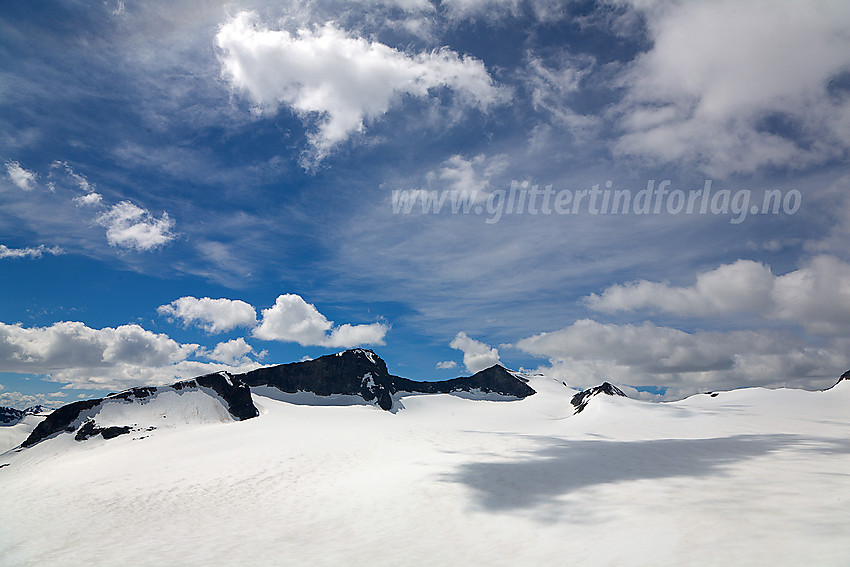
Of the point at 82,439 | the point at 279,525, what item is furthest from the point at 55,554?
Result: the point at 82,439

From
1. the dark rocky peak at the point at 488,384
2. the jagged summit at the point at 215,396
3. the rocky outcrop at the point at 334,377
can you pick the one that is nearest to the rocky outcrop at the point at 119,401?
the jagged summit at the point at 215,396

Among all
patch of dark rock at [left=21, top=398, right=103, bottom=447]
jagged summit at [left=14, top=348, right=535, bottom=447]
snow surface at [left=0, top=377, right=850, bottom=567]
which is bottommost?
patch of dark rock at [left=21, top=398, right=103, bottom=447]

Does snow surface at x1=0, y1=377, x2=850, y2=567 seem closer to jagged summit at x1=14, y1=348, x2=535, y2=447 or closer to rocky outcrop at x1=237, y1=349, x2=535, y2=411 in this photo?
jagged summit at x1=14, y1=348, x2=535, y2=447

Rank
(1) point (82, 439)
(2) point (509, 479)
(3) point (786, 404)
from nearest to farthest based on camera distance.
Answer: (2) point (509, 479) < (3) point (786, 404) < (1) point (82, 439)

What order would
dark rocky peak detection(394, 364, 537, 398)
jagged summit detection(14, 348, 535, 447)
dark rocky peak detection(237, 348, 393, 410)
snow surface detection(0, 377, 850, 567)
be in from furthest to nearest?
1. dark rocky peak detection(394, 364, 537, 398)
2. dark rocky peak detection(237, 348, 393, 410)
3. jagged summit detection(14, 348, 535, 447)
4. snow surface detection(0, 377, 850, 567)

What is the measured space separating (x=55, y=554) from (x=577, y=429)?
107 feet

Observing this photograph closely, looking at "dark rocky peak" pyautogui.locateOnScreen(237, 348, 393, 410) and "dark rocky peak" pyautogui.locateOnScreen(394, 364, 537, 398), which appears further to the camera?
"dark rocky peak" pyautogui.locateOnScreen(394, 364, 537, 398)

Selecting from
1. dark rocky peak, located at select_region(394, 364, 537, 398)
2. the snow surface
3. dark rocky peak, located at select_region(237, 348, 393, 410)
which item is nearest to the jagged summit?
dark rocky peak, located at select_region(237, 348, 393, 410)

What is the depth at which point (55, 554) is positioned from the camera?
13867 millimetres

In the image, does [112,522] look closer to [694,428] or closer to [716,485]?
[716,485]

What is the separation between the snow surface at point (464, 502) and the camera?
10.3 m

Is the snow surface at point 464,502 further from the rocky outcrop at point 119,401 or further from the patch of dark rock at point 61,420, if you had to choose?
the patch of dark rock at point 61,420

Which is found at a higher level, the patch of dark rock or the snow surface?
the snow surface

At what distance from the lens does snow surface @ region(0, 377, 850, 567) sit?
10.3m
